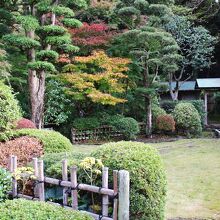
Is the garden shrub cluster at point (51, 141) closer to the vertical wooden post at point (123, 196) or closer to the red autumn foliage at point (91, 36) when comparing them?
the vertical wooden post at point (123, 196)

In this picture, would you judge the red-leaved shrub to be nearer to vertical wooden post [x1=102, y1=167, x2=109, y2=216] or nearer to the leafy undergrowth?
the leafy undergrowth

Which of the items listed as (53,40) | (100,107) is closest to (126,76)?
(100,107)

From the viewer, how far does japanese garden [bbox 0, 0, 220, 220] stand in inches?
210

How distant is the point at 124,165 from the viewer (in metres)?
5.23

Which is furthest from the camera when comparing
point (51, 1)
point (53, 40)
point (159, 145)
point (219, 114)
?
point (219, 114)

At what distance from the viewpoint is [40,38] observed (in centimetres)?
1503

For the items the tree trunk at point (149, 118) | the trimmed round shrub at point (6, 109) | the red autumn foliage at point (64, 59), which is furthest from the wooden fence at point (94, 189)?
the tree trunk at point (149, 118)

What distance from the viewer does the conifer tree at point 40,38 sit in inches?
534

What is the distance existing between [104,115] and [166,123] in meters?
2.97

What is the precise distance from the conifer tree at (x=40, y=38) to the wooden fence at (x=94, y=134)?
2247mm

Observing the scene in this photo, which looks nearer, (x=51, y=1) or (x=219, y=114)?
(x=51, y=1)

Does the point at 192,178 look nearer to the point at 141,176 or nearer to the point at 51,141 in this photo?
the point at 51,141

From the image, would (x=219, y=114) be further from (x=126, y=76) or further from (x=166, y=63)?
(x=126, y=76)

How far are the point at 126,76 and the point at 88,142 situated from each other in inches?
135
